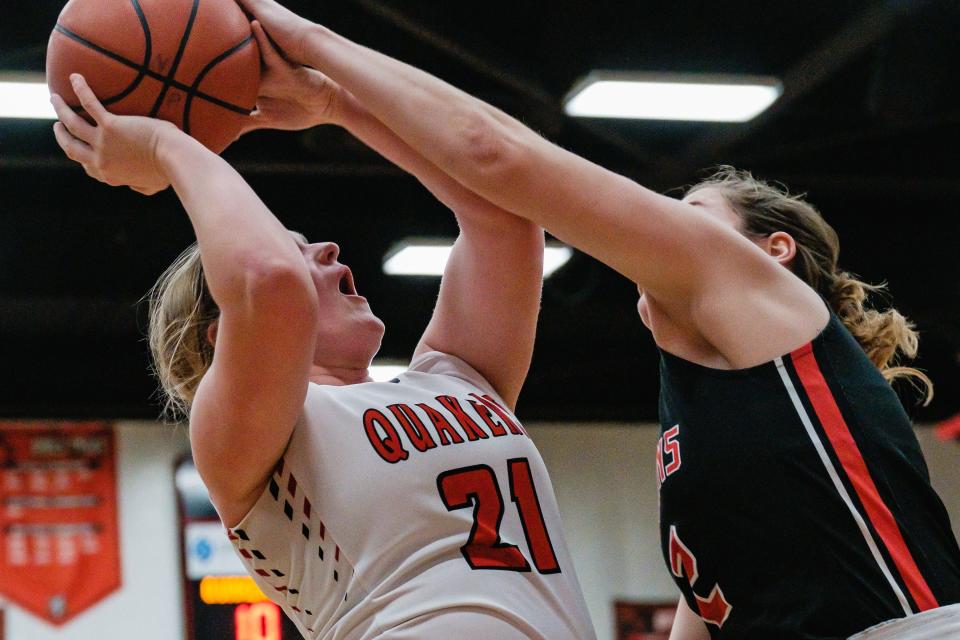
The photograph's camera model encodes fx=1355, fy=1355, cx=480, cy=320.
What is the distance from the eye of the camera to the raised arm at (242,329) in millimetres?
1948

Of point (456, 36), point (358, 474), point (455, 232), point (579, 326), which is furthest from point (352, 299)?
point (579, 326)

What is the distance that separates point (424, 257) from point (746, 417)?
18.6 ft

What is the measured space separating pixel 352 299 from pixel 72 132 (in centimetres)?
55

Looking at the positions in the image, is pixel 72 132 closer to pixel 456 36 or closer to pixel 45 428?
pixel 456 36

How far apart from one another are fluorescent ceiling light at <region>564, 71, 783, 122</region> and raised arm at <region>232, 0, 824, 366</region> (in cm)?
334

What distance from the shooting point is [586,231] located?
199 centimetres

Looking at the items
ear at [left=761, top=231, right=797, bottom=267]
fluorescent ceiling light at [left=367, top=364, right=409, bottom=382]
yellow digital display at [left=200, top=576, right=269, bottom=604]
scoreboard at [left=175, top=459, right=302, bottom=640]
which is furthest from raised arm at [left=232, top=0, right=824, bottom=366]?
fluorescent ceiling light at [left=367, top=364, right=409, bottom=382]

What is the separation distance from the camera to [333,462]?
2.06 m

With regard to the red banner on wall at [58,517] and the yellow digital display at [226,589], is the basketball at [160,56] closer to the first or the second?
the yellow digital display at [226,589]

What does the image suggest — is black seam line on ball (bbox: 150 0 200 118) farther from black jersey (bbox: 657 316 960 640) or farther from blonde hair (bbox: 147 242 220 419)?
black jersey (bbox: 657 316 960 640)

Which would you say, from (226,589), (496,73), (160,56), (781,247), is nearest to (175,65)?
(160,56)

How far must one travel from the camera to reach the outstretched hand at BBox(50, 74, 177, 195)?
217 cm

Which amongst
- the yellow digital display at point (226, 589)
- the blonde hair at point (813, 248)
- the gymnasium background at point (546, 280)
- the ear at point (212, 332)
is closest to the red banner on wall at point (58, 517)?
the gymnasium background at point (546, 280)

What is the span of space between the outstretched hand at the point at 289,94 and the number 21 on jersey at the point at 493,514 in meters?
0.76
